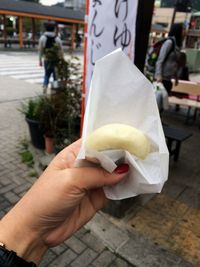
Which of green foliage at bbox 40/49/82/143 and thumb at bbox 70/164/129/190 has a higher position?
thumb at bbox 70/164/129/190

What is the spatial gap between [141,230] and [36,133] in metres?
2.41

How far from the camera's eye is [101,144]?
3.32 feet

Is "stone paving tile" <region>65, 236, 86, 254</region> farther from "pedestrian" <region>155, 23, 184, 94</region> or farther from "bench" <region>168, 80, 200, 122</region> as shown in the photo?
"bench" <region>168, 80, 200, 122</region>

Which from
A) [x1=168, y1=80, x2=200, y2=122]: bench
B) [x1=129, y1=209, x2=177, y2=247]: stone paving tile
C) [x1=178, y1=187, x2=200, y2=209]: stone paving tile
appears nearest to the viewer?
[x1=129, y1=209, x2=177, y2=247]: stone paving tile

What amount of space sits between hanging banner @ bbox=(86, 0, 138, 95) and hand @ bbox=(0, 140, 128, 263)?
5.98 ft

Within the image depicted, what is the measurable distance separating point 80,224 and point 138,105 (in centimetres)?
78

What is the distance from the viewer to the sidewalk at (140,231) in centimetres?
273

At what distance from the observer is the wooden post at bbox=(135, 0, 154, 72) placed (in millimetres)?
3067

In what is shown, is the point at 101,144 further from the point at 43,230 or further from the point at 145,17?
the point at 145,17

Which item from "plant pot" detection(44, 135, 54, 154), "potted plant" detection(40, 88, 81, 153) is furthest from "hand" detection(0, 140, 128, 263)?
"plant pot" detection(44, 135, 54, 154)

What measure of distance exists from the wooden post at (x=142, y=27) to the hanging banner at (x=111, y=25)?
32 cm

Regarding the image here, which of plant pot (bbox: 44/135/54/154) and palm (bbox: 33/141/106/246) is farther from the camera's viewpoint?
plant pot (bbox: 44/135/54/154)

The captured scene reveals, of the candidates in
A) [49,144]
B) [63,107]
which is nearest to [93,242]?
[49,144]

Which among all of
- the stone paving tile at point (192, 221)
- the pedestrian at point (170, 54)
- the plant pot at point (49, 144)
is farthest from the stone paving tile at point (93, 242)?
the pedestrian at point (170, 54)
